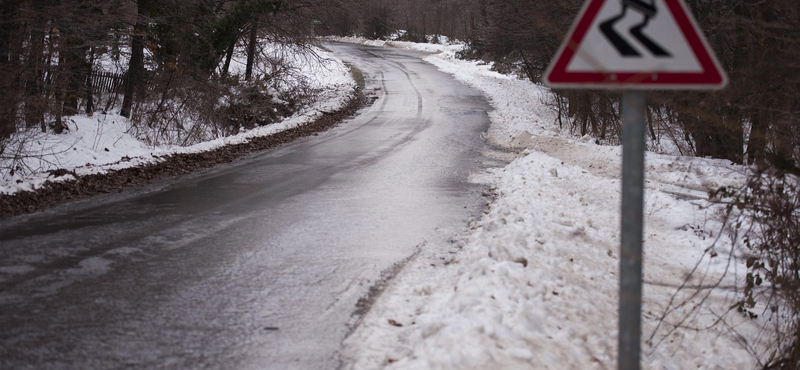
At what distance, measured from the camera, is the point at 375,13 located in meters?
65.4

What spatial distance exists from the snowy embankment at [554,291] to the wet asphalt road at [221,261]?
43 centimetres

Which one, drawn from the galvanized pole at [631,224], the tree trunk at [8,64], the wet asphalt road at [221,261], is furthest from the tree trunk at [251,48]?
the galvanized pole at [631,224]

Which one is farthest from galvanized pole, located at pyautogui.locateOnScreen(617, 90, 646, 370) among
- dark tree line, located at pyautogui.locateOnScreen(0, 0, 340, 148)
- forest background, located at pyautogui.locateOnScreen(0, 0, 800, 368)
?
dark tree line, located at pyautogui.locateOnScreen(0, 0, 340, 148)

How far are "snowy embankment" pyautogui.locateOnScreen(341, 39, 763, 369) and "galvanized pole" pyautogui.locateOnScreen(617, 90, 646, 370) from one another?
1508 millimetres

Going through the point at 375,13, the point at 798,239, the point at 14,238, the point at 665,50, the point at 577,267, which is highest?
the point at 375,13

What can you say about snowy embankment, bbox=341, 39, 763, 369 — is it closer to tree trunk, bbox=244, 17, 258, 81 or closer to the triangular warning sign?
the triangular warning sign

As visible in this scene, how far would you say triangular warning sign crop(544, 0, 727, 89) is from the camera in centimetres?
258

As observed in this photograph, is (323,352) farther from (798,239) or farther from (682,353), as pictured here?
(798,239)

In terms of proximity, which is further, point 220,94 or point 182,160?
point 220,94

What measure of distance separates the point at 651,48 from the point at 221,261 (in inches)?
189

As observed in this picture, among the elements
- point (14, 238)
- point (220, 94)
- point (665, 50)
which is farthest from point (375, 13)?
point (665, 50)

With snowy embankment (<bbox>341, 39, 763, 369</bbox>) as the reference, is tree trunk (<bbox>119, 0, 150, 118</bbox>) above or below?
above

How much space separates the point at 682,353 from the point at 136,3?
15241 millimetres

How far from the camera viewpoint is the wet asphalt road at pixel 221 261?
4.43 metres
